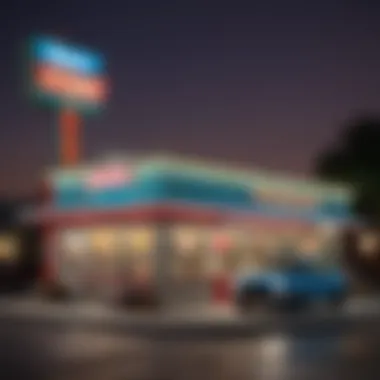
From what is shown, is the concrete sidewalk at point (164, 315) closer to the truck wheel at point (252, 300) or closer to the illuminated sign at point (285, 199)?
the truck wheel at point (252, 300)

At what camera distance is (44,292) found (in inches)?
1455

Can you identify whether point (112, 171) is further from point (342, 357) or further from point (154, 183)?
point (342, 357)

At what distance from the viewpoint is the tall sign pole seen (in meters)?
46.3

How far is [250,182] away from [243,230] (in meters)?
2.72

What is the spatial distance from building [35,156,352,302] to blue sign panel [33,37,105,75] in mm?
6966

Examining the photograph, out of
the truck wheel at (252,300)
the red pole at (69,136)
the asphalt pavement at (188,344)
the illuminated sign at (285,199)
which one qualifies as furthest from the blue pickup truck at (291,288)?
the red pole at (69,136)

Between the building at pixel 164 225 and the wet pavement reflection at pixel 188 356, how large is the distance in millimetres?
13437

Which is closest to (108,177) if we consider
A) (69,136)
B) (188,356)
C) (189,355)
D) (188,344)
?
(69,136)

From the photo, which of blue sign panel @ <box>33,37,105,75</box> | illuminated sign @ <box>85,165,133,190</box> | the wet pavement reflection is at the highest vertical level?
blue sign panel @ <box>33,37,105,75</box>

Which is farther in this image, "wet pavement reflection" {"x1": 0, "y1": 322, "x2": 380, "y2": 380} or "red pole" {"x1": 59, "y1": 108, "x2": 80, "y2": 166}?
"red pole" {"x1": 59, "y1": 108, "x2": 80, "y2": 166}

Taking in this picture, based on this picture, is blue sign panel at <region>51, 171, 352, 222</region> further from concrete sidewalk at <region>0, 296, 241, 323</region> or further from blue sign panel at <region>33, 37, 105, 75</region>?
blue sign panel at <region>33, 37, 105, 75</region>

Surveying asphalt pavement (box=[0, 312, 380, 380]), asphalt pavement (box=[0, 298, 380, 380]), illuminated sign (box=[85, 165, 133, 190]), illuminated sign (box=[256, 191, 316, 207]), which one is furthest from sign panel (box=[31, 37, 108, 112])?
asphalt pavement (box=[0, 312, 380, 380])

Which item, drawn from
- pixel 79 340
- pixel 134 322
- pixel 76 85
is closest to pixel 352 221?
pixel 76 85

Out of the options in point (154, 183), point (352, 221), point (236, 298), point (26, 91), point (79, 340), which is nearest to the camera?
point (79, 340)
